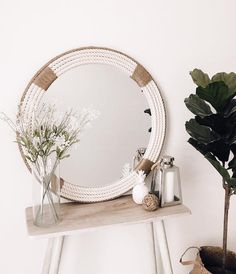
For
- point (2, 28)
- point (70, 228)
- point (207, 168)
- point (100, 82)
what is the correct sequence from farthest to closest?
point (207, 168) < point (100, 82) < point (2, 28) < point (70, 228)

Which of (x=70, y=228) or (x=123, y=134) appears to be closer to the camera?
(x=70, y=228)

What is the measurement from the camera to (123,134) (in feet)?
5.34

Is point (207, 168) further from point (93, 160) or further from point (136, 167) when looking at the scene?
point (93, 160)

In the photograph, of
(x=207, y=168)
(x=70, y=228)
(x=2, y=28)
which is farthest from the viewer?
(x=207, y=168)

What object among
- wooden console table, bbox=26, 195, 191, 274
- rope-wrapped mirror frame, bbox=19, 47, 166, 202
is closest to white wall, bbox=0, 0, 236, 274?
rope-wrapped mirror frame, bbox=19, 47, 166, 202

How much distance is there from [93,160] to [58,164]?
215 mm

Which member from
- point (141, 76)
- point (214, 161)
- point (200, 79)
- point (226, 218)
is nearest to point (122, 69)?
point (141, 76)

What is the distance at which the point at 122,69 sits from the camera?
1.57 m

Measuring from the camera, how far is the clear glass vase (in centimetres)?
136

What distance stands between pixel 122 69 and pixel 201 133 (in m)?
0.45

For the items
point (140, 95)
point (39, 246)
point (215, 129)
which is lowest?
point (39, 246)

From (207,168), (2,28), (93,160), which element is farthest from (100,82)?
(207,168)

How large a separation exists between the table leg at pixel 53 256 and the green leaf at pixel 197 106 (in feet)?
2.51

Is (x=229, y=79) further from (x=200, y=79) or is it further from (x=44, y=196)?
(x=44, y=196)
